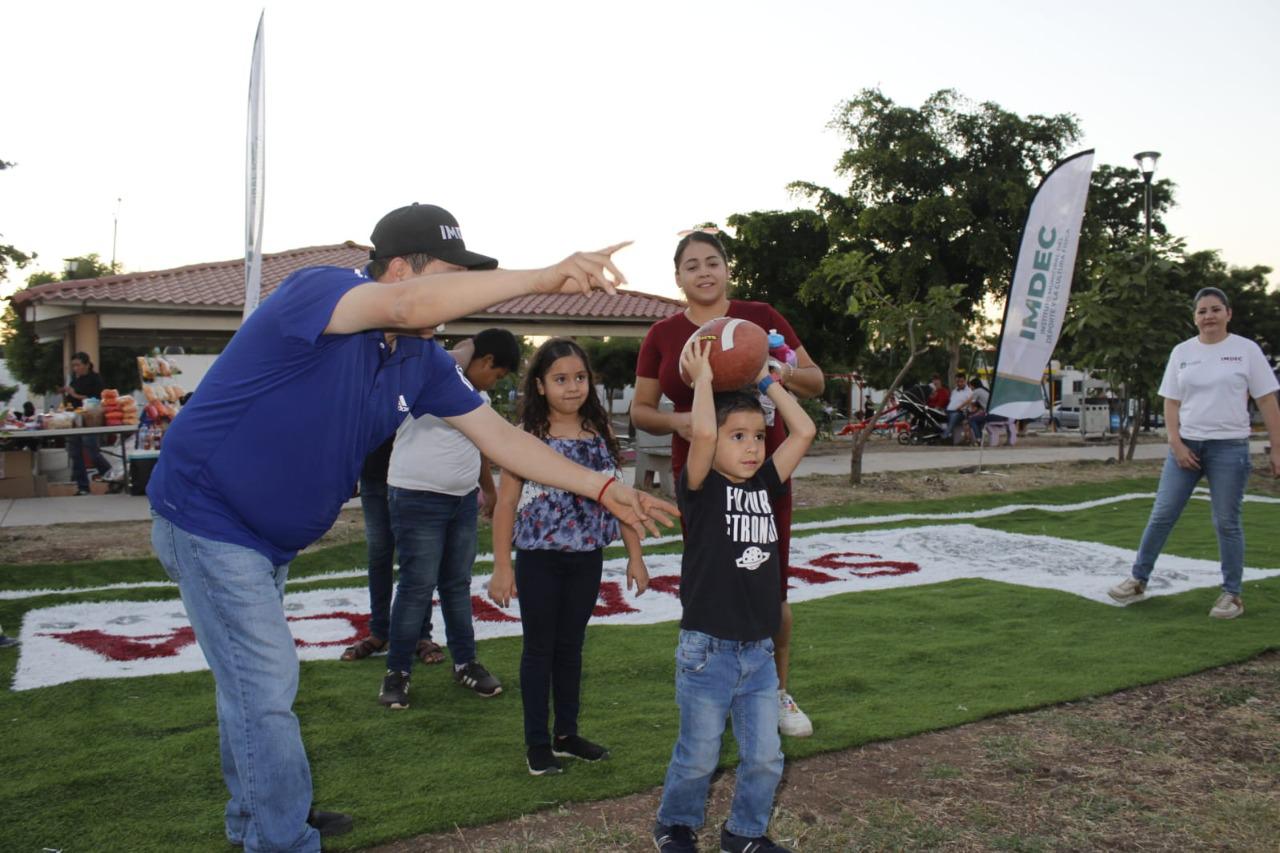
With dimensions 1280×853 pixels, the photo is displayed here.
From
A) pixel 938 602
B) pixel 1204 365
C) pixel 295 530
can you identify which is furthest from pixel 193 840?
pixel 1204 365

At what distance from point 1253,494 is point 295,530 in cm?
1497

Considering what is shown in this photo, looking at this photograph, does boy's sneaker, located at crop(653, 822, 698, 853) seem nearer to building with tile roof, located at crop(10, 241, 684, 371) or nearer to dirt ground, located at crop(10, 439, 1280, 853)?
dirt ground, located at crop(10, 439, 1280, 853)

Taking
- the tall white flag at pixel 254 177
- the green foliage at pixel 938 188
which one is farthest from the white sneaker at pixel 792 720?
the green foliage at pixel 938 188

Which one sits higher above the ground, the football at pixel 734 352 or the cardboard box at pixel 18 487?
the football at pixel 734 352

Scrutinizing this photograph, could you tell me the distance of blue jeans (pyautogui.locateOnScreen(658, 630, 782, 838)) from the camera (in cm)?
307

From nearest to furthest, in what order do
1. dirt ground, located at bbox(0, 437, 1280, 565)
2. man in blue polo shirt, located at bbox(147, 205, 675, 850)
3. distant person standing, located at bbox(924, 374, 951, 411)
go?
man in blue polo shirt, located at bbox(147, 205, 675, 850) < dirt ground, located at bbox(0, 437, 1280, 565) < distant person standing, located at bbox(924, 374, 951, 411)

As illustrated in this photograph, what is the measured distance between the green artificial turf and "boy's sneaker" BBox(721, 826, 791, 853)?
74 cm

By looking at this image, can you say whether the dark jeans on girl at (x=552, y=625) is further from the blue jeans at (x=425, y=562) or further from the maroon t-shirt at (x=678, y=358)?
the blue jeans at (x=425, y=562)

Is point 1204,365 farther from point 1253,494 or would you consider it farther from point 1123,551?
point 1253,494

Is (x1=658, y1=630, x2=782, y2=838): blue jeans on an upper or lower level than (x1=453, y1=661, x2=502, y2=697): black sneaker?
upper

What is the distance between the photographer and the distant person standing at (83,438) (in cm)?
1484

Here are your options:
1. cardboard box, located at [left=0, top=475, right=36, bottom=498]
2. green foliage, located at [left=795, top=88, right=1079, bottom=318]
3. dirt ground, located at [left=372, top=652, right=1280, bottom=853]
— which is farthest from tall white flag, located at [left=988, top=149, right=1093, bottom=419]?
green foliage, located at [left=795, top=88, right=1079, bottom=318]

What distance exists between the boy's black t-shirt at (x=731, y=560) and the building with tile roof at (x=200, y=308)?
12.7 meters

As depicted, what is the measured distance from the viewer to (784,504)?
3.99 meters
